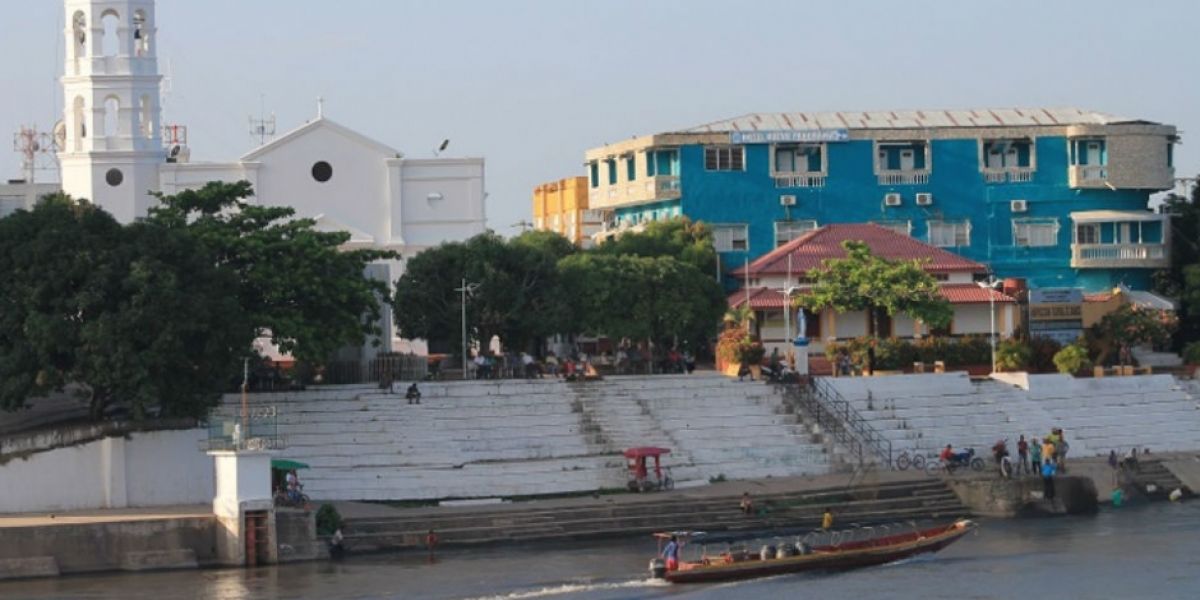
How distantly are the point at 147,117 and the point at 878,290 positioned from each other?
21905 millimetres

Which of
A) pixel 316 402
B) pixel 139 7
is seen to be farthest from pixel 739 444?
pixel 139 7

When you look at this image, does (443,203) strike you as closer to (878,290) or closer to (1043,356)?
(878,290)

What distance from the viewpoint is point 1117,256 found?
8812 cm

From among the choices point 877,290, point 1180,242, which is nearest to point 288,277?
point 877,290

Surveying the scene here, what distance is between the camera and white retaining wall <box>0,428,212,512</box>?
56.8 meters

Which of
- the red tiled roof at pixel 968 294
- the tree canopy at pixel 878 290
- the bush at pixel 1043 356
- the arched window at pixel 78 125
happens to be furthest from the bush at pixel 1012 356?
the arched window at pixel 78 125

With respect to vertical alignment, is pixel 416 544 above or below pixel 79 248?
below

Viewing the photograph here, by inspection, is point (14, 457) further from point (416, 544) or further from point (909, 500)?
point (909, 500)

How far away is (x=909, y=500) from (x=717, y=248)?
2681cm

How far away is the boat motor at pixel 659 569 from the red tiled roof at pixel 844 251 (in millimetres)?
28726

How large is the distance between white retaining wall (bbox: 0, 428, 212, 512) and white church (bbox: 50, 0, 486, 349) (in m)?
17.0

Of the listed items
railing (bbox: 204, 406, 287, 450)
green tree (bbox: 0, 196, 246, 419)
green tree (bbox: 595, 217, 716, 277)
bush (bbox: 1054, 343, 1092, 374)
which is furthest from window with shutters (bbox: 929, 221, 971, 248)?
railing (bbox: 204, 406, 287, 450)

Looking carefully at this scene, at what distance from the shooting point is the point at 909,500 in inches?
2416

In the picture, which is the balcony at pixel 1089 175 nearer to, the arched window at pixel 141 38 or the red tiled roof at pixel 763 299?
the red tiled roof at pixel 763 299
